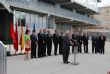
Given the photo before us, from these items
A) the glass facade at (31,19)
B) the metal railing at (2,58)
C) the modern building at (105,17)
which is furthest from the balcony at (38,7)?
the modern building at (105,17)

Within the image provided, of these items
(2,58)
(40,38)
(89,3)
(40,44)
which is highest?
(89,3)

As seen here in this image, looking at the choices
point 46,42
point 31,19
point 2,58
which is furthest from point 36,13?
point 2,58

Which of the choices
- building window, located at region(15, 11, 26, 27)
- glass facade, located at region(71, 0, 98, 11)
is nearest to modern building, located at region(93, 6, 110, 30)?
glass facade, located at region(71, 0, 98, 11)

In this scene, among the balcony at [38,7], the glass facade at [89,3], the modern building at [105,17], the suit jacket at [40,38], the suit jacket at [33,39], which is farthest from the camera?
the modern building at [105,17]

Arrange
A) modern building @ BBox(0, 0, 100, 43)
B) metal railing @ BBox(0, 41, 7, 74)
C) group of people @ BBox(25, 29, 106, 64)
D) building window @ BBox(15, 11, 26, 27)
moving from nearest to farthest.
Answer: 1. metal railing @ BBox(0, 41, 7, 74)
2. group of people @ BBox(25, 29, 106, 64)
3. modern building @ BBox(0, 0, 100, 43)
4. building window @ BBox(15, 11, 26, 27)

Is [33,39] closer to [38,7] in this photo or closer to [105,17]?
[38,7]

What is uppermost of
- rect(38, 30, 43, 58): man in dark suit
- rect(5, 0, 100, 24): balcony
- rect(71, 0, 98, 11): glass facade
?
→ rect(71, 0, 98, 11): glass facade

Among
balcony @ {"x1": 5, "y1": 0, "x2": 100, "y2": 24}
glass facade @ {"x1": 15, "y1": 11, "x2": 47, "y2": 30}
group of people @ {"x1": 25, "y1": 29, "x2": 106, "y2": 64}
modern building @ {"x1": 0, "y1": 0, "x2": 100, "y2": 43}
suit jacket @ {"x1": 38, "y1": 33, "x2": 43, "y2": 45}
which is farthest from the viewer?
glass facade @ {"x1": 15, "y1": 11, "x2": 47, "y2": 30}

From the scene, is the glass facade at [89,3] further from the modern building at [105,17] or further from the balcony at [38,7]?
the modern building at [105,17]

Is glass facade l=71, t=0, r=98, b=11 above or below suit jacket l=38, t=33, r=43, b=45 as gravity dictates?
above

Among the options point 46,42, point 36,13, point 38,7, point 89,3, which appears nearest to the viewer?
point 46,42

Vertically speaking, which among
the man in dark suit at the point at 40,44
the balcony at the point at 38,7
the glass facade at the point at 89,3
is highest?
the glass facade at the point at 89,3

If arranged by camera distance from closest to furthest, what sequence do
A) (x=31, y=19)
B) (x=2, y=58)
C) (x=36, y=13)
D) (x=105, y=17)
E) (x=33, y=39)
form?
(x=2, y=58)
(x=33, y=39)
(x=31, y=19)
(x=36, y=13)
(x=105, y=17)

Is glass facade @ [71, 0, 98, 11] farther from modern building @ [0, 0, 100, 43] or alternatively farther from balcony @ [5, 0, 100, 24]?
balcony @ [5, 0, 100, 24]
